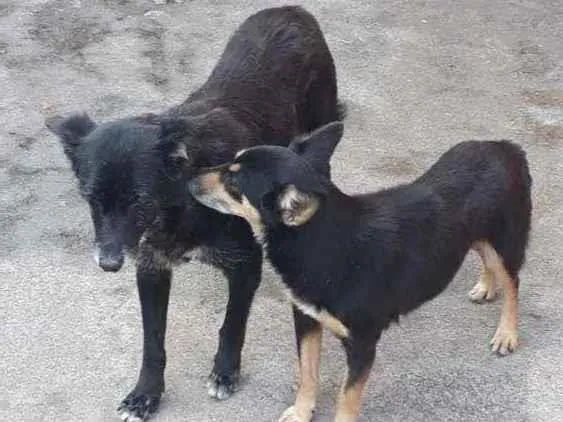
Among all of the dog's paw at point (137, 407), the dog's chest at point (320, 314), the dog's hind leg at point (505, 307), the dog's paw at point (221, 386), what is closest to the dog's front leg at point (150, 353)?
the dog's paw at point (137, 407)

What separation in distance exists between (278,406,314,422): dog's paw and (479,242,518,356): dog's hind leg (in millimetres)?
862

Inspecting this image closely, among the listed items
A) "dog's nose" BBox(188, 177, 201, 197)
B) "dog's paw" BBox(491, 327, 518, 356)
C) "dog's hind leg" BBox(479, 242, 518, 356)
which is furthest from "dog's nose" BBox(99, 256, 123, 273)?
"dog's paw" BBox(491, 327, 518, 356)

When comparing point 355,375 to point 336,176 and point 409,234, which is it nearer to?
point 409,234

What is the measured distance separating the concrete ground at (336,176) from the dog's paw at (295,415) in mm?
82

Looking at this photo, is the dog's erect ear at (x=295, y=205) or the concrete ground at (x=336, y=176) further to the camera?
the concrete ground at (x=336, y=176)

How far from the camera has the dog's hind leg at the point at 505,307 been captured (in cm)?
421

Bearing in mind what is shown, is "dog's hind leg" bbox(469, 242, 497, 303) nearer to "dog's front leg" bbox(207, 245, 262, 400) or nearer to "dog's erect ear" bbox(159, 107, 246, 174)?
"dog's front leg" bbox(207, 245, 262, 400)

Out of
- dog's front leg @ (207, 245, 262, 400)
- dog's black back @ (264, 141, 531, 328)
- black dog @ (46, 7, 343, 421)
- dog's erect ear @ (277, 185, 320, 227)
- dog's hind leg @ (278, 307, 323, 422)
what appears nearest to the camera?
dog's erect ear @ (277, 185, 320, 227)

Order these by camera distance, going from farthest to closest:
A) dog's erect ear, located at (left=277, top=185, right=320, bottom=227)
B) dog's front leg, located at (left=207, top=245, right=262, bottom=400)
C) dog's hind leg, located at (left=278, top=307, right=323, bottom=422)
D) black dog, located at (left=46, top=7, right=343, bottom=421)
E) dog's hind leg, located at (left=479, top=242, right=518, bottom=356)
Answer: dog's hind leg, located at (left=479, top=242, right=518, bottom=356)
dog's front leg, located at (left=207, top=245, right=262, bottom=400)
dog's hind leg, located at (left=278, top=307, right=323, bottom=422)
black dog, located at (left=46, top=7, right=343, bottom=421)
dog's erect ear, located at (left=277, top=185, right=320, bottom=227)

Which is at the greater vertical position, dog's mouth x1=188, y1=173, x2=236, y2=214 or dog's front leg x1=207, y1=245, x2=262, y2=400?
dog's mouth x1=188, y1=173, x2=236, y2=214

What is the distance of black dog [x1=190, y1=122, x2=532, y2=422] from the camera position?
3.54 meters

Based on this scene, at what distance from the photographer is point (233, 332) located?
411 cm

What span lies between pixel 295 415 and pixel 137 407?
0.61m

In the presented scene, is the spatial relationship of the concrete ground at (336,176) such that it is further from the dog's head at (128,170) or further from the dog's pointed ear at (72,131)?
the dog's pointed ear at (72,131)
